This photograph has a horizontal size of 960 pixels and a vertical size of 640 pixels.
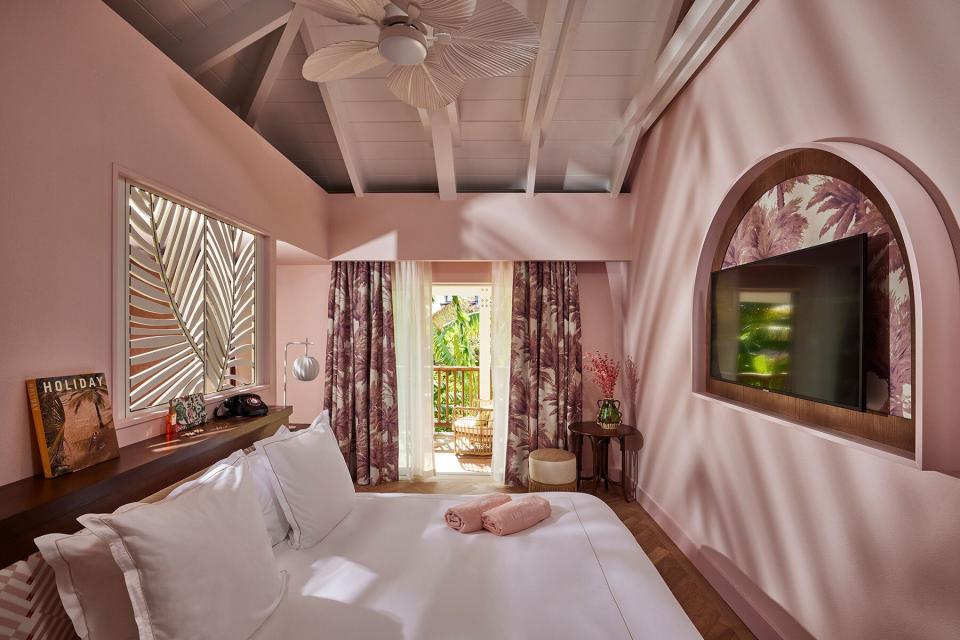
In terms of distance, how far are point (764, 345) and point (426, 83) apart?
1955 millimetres

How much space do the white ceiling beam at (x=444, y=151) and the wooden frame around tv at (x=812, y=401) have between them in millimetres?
2065

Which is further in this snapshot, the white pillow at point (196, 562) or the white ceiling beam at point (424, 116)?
the white ceiling beam at point (424, 116)

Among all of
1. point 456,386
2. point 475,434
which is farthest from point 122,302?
point 456,386

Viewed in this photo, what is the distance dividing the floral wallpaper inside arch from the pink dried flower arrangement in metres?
2.16

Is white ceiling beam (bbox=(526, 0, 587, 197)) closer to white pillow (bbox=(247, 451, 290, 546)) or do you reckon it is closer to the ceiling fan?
the ceiling fan

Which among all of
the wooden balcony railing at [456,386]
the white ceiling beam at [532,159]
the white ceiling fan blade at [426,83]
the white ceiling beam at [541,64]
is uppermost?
the white ceiling beam at [541,64]

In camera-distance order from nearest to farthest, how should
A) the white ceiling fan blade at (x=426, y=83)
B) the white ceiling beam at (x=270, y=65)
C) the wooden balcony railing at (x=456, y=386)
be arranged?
the white ceiling fan blade at (x=426, y=83), the white ceiling beam at (x=270, y=65), the wooden balcony railing at (x=456, y=386)

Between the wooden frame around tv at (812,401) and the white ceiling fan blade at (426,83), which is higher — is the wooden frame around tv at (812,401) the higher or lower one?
the lower one

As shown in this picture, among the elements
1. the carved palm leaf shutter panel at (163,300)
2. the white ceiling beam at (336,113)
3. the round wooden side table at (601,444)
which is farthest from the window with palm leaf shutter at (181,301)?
the round wooden side table at (601,444)

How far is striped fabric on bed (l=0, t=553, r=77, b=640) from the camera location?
42.1 inches

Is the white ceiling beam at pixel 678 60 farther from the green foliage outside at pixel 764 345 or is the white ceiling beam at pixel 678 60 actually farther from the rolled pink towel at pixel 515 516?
the rolled pink towel at pixel 515 516

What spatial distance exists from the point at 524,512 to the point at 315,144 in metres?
3.39

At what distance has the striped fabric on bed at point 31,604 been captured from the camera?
107cm

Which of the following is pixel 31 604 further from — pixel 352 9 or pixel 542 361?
pixel 542 361
